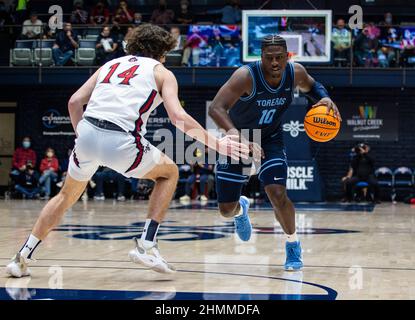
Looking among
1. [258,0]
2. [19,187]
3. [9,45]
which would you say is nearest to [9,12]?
[9,45]

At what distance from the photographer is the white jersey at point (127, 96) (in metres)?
5.58

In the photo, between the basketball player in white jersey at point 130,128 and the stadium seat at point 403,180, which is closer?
the basketball player in white jersey at point 130,128

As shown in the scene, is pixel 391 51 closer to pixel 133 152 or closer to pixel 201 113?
pixel 201 113

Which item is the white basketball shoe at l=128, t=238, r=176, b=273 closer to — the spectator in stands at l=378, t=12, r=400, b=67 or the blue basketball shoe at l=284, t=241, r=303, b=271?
the blue basketball shoe at l=284, t=241, r=303, b=271

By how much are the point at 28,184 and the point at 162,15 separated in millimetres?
5509

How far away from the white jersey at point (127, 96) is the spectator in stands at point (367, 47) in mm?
13254

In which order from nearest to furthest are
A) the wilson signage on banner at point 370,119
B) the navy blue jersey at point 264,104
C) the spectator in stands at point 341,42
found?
the navy blue jersey at point 264,104, the spectator in stands at point 341,42, the wilson signage on banner at point 370,119

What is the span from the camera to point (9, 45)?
2083 cm

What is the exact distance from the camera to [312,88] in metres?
7.02

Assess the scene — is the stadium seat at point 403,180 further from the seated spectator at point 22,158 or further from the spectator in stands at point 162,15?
the seated spectator at point 22,158

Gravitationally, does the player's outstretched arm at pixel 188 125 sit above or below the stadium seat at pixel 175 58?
below

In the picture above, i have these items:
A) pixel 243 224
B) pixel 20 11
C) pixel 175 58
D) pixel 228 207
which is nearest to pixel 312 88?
pixel 228 207

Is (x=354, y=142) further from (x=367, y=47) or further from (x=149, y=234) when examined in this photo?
(x=149, y=234)

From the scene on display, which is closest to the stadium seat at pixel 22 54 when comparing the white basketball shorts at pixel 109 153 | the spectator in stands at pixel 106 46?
the spectator in stands at pixel 106 46
